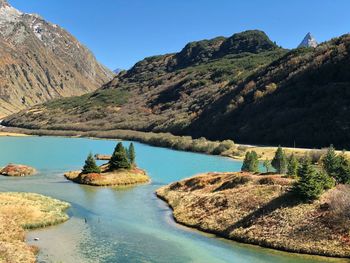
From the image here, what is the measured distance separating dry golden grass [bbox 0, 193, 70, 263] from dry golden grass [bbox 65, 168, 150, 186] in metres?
19.4

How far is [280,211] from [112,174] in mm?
47496

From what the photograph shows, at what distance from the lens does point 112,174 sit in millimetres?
90188

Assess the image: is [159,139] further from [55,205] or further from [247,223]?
[247,223]

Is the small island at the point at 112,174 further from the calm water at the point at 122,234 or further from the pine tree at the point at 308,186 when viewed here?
the pine tree at the point at 308,186

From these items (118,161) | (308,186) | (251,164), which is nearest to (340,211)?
(308,186)

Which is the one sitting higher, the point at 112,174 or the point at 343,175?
the point at 343,175

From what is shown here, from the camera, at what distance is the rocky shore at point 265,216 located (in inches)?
1714

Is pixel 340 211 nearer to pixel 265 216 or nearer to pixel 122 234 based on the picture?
pixel 265 216

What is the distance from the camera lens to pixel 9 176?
307ft

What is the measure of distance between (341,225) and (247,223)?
9.98 m

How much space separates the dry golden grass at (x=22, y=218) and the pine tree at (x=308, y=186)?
2787 cm

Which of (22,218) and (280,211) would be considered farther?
(22,218)

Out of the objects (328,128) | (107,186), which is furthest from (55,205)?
(328,128)

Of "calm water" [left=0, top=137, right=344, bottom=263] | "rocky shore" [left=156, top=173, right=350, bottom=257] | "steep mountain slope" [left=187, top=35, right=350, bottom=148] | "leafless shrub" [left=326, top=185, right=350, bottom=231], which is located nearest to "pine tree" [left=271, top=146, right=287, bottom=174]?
"calm water" [left=0, top=137, right=344, bottom=263]
